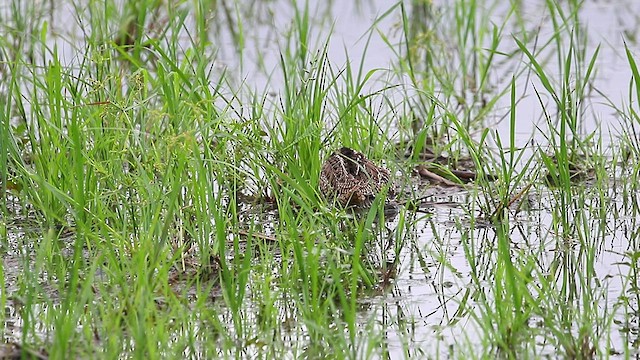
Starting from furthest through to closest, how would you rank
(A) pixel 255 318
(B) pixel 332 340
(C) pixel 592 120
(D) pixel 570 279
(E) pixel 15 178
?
(C) pixel 592 120, (E) pixel 15 178, (D) pixel 570 279, (A) pixel 255 318, (B) pixel 332 340

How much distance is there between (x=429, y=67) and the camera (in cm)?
615

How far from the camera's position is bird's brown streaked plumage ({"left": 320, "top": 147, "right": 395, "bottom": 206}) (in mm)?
4398

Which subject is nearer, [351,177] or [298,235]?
[298,235]

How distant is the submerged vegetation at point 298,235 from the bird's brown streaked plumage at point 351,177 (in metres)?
0.06

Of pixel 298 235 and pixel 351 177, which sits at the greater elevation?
pixel 351 177

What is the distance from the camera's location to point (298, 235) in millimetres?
4016

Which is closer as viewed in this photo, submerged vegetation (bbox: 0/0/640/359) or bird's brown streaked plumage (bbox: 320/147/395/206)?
submerged vegetation (bbox: 0/0/640/359)

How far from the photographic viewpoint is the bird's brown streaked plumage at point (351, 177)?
4.40m

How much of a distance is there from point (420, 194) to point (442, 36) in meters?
2.12

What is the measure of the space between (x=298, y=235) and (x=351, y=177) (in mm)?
470

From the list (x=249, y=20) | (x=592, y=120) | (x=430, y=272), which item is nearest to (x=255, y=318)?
(x=430, y=272)

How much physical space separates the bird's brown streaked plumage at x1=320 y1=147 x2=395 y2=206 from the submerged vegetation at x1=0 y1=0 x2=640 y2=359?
0.21 feet

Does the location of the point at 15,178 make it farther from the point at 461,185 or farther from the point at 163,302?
the point at 461,185

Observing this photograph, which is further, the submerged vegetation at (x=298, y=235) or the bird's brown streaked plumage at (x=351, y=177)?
the bird's brown streaked plumage at (x=351, y=177)
